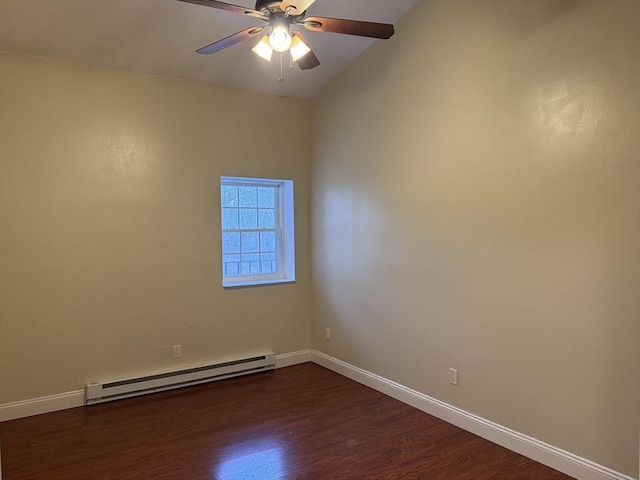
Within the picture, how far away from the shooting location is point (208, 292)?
410 centimetres

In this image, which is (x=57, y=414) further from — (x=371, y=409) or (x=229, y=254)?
(x=371, y=409)

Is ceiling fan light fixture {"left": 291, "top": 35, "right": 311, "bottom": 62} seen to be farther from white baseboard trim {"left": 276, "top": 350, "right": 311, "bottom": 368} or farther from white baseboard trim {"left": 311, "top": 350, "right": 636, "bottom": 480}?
white baseboard trim {"left": 276, "top": 350, "right": 311, "bottom": 368}

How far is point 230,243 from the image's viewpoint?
4.38 metres

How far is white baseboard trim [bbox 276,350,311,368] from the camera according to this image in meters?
4.49

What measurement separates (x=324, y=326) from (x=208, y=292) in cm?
126

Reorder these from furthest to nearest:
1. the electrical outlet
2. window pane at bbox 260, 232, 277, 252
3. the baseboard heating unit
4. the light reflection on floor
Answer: window pane at bbox 260, 232, 277, 252
the baseboard heating unit
the electrical outlet
the light reflection on floor

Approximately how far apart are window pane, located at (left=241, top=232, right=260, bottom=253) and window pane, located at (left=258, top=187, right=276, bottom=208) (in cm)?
33

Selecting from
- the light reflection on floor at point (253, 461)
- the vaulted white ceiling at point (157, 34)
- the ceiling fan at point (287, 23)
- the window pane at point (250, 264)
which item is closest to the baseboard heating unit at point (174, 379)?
the window pane at point (250, 264)

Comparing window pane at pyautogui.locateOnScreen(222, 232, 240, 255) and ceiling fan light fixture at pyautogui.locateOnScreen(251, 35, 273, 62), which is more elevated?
ceiling fan light fixture at pyautogui.locateOnScreen(251, 35, 273, 62)

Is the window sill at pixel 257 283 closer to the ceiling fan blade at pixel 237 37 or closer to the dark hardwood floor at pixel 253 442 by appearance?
the dark hardwood floor at pixel 253 442

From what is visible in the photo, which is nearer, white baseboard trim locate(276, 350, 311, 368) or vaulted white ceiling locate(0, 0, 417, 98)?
vaulted white ceiling locate(0, 0, 417, 98)

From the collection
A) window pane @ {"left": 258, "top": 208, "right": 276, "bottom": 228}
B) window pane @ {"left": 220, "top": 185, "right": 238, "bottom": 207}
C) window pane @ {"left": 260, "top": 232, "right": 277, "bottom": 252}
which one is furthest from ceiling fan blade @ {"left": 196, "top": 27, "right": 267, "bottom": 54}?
window pane @ {"left": 260, "top": 232, "right": 277, "bottom": 252}

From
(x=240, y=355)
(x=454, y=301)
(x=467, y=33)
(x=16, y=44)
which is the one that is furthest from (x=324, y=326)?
(x=16, y=44)

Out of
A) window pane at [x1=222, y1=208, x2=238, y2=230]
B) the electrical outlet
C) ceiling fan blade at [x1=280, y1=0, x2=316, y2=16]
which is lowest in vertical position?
the electrical outlet
